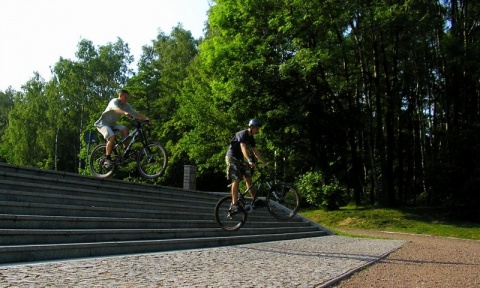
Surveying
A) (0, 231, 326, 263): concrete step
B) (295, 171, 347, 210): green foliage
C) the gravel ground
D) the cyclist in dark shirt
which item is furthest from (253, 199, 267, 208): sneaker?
(295, 171, 347, 210): green foliage

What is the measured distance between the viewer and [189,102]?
104 feet

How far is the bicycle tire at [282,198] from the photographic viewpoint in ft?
31.0

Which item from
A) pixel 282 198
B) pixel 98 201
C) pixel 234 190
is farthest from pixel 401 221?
pixel 98 201

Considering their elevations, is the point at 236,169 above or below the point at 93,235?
above

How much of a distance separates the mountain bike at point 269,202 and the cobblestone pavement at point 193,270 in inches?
39.6

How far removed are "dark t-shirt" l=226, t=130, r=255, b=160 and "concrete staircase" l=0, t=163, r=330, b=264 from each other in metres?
1.80

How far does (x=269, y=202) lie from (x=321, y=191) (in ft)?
50.4

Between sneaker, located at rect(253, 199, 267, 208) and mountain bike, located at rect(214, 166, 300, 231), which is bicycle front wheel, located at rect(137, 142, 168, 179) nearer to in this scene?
mountain bike, located at rect(214, 166, 300, 231)

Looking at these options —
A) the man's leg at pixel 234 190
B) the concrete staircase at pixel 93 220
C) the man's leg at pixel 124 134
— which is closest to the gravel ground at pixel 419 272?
the man's leg at pixel 234 190

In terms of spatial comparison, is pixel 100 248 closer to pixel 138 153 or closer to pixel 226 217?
pixel 226 217

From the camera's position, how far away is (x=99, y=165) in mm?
10711

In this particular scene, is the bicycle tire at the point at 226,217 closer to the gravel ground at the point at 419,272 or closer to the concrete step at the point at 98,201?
the concrete step at the point at 98,201

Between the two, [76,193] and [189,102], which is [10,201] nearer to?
[76,193]

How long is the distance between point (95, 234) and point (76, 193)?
77.3 inches
